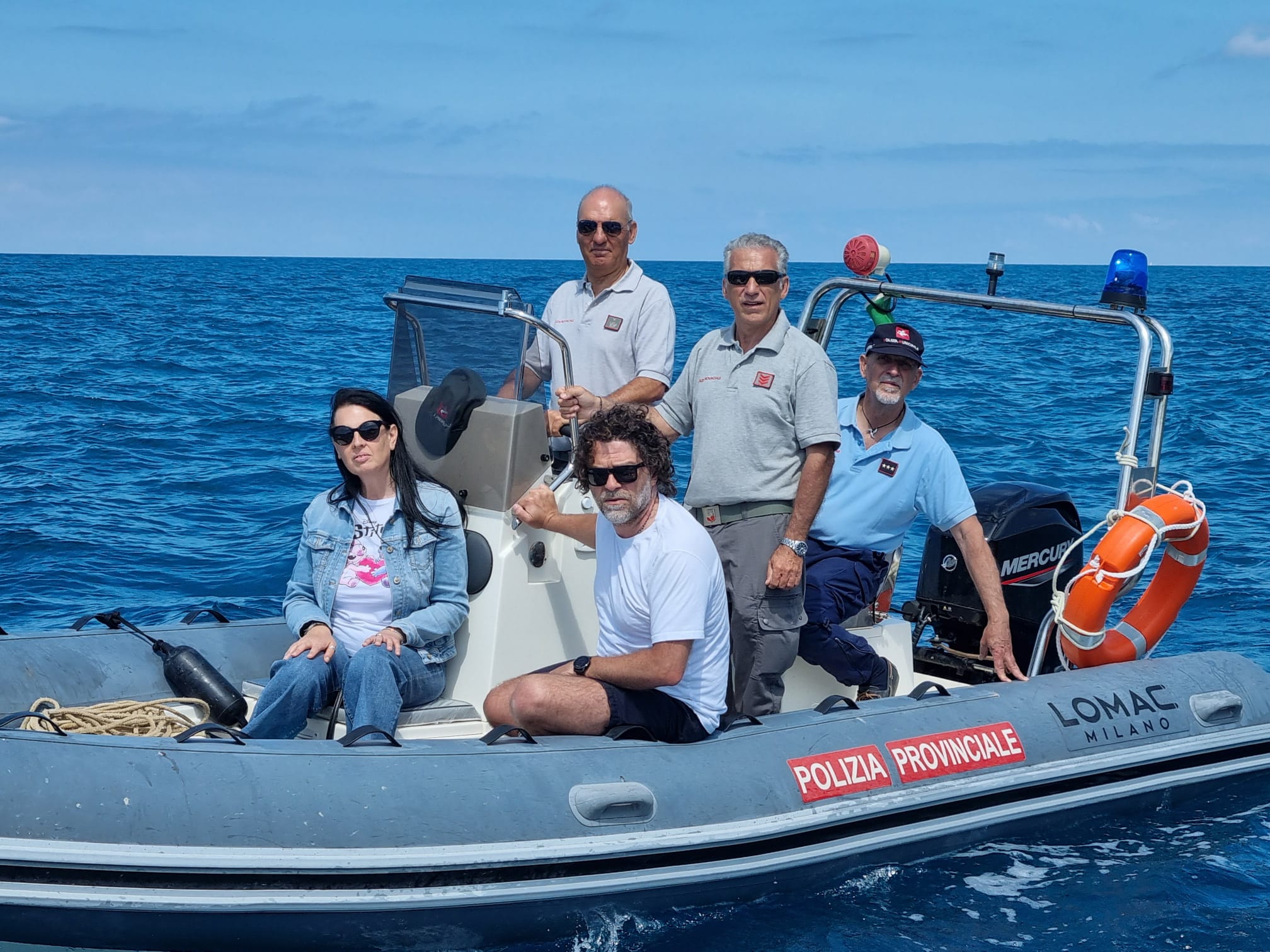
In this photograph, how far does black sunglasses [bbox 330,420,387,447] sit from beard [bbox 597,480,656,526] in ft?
2.56

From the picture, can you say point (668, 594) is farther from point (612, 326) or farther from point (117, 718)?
point (117, 718)

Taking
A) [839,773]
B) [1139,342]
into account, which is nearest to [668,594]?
[839,773]

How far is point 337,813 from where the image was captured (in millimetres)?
3424

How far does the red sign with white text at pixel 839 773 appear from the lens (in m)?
3.99

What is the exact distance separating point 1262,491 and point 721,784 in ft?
28.1

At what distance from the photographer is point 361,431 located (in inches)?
153

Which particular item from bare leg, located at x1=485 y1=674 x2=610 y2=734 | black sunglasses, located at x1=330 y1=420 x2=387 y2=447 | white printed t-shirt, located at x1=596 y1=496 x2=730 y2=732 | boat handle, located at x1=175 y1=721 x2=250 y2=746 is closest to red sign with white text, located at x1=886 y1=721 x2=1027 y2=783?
white printed t-shirt, located at x1=596 y1=496 x2=730 y2=732

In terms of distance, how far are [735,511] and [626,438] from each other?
2.81 feet

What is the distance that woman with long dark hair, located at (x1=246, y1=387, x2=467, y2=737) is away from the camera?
3896mm

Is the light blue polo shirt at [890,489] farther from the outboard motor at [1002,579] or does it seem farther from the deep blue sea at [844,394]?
the deep blue sea at [844,394]

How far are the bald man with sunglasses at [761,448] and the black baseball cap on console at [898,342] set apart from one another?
0.96 ft

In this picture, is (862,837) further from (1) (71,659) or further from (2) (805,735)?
(1) (71,659)

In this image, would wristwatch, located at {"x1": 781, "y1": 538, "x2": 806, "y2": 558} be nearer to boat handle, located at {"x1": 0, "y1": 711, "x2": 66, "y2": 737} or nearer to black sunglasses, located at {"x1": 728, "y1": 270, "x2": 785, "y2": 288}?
black sunglasses, located at {"x1": 728, "y1": 270, "x2": 785, "y2": 288}

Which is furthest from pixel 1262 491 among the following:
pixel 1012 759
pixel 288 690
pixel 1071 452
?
pixel 288 690
